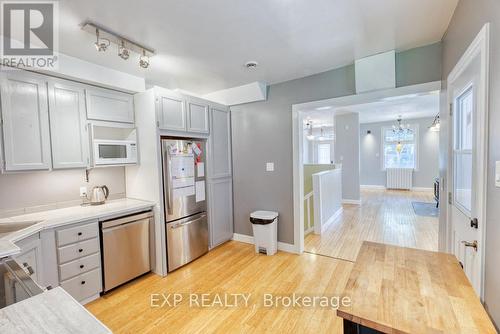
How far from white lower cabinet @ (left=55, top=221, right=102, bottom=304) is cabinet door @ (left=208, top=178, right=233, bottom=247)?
1.44m

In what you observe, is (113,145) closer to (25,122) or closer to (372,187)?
(25,122)

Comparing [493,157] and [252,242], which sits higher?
[493,157]

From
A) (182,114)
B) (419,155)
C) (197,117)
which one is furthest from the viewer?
(419,155)

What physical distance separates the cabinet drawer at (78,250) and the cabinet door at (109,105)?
1297 millimetres

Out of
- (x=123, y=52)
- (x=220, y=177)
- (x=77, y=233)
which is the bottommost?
(x=77, y=233)

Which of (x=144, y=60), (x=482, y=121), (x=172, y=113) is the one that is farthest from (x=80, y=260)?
(x=482, y=121)

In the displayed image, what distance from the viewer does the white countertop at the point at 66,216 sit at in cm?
165

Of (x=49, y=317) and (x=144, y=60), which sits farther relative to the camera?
(x=144, y=60)

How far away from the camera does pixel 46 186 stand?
237 centimetres

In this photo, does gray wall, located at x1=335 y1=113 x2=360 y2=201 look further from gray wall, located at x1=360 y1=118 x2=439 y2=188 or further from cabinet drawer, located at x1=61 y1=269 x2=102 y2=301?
cabinet drawer, located at x1=61 y1=269 x2=102 y2=301

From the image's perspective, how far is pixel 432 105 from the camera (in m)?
5.80

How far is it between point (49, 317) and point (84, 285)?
1.77 m

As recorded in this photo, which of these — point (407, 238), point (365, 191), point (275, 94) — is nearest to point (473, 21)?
point (275, 94)

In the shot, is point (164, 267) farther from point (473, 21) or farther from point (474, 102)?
point (473, 21)
